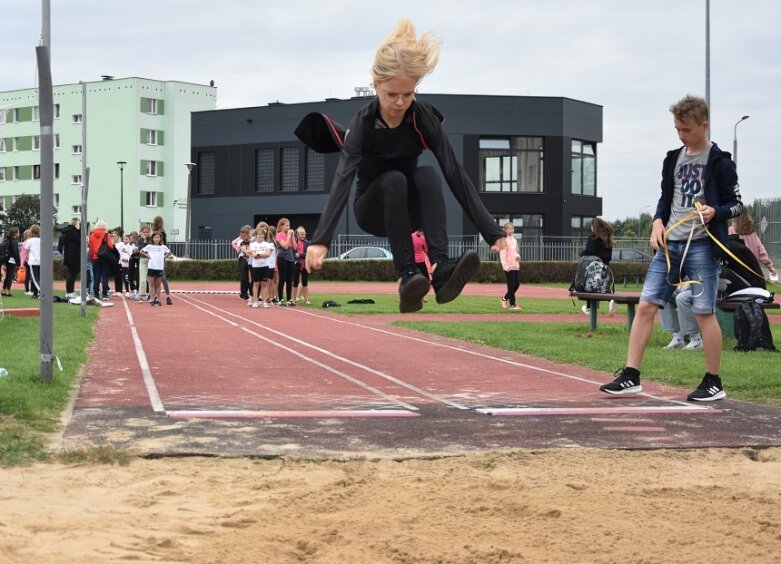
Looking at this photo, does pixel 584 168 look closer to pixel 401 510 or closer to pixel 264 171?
pixel 264 171

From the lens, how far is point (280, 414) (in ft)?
24.4

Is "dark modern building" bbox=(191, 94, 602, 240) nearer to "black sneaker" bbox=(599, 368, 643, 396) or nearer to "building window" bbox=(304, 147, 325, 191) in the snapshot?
"building window" bbox=(304, 147, 325, 191)

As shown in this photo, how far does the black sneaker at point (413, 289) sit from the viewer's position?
229 inches

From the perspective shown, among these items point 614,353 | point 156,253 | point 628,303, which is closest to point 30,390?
point 614,353

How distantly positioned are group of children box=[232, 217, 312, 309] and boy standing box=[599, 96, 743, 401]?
9.89m

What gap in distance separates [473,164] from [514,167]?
3.14m

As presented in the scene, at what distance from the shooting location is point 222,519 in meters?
4.63

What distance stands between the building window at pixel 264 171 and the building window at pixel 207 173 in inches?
112

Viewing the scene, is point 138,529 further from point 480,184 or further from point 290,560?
point 480,184

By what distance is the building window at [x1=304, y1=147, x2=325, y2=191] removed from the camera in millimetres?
51188


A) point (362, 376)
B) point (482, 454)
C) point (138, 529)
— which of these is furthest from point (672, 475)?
point (362, 376)

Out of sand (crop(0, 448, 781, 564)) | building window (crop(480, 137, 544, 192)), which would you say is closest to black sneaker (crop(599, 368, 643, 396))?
sand (crop(0, 448, 781, 564))

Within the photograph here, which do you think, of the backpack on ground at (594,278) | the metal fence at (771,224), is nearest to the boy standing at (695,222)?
the backpack on ground at (594,278)

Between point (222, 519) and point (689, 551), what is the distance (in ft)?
6.72
